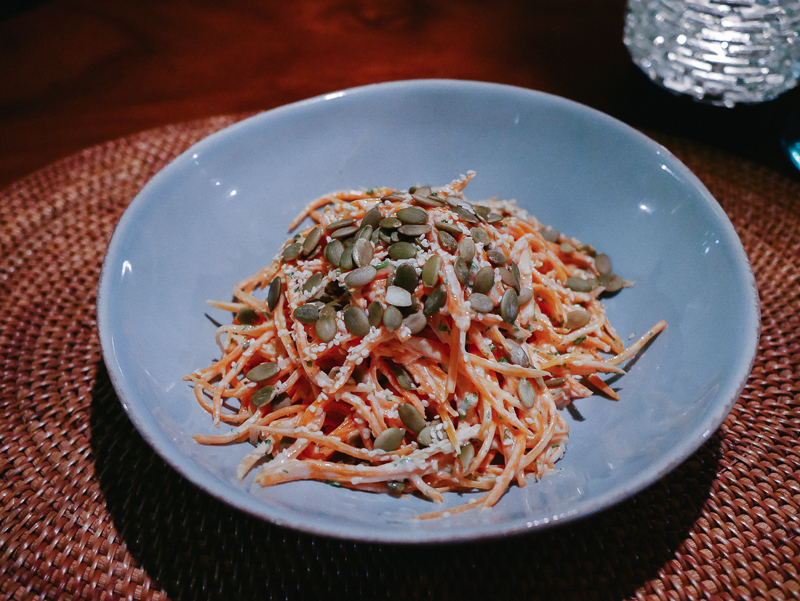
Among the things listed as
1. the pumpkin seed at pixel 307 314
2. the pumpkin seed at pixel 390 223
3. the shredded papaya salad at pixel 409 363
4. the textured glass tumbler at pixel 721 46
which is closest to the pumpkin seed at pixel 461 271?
the shredded papaya salad at pixel 409 363

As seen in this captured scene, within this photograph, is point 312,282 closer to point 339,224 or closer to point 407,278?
point 339,224

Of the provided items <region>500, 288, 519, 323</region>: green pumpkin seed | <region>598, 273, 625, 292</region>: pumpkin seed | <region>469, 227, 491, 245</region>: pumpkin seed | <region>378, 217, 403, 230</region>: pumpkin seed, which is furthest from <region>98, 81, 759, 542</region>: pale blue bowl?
<region>378, 217, 403, 230</region>: pumpkin seed

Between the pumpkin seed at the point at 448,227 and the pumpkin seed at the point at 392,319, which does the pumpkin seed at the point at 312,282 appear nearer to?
the pumpkin seed at the point at 392,319

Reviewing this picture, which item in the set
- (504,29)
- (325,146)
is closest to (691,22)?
(504,29)

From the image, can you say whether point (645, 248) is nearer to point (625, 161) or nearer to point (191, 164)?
point (625, 161)

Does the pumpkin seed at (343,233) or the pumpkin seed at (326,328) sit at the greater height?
the pumpkin seed at (343,233)

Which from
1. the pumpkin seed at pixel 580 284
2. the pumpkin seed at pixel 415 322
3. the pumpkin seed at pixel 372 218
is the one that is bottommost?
the pumpkin seed at pixel 580 284
